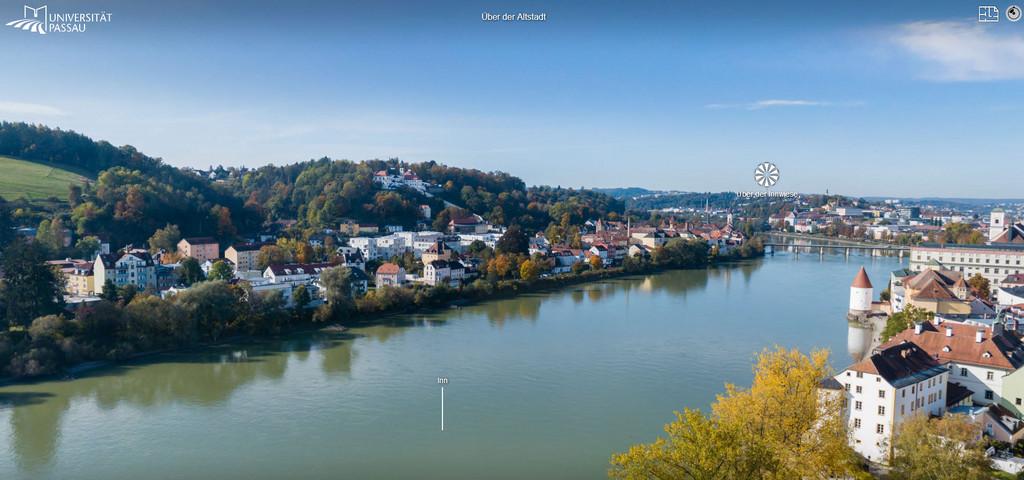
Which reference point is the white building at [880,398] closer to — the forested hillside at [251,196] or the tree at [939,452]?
the tree at [939,452]

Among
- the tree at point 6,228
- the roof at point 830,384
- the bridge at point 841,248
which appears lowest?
the bridge at point 841,248

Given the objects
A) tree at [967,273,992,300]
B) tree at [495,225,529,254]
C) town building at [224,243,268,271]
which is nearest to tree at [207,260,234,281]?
town building at [224,243,268,271]

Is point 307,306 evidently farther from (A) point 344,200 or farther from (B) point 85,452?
(A) point 344,200

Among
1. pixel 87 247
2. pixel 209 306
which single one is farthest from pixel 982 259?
pixel 87 247

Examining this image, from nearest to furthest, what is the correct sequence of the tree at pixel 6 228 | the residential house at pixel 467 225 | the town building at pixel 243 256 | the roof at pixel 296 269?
1. the roof at pixel 296 269
2. the tree at pixel 6 228
3. the town building at pixel 243 256
4. the residential house at pixel 467 225

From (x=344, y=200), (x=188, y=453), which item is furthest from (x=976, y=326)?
(x=344, y=200)

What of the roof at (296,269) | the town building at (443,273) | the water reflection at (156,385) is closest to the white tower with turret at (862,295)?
the town building at (443,273)

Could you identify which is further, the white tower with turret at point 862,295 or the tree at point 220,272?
the tree at point 220,272
